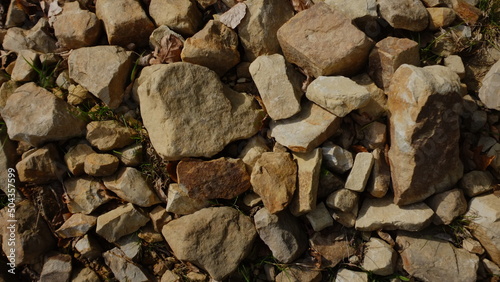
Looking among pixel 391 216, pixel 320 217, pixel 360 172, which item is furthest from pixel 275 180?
pixel 391 216

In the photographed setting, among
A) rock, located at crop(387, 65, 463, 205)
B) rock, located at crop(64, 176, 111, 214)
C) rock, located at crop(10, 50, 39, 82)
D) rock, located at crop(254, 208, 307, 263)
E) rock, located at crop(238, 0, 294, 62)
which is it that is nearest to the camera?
rock, located at crop(387, 65, 463, 205)

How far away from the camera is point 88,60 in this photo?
2.79 m

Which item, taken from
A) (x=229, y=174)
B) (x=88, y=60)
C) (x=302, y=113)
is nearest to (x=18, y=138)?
(x=88, y=60)

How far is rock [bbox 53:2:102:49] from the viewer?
2.87m

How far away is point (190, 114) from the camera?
259 centimetres

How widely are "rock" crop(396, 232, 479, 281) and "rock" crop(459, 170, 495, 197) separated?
378 mm

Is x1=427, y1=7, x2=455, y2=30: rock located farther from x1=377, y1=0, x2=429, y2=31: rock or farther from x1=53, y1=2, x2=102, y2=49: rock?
x1=53, y1=2, x2=102, y2=49: rock

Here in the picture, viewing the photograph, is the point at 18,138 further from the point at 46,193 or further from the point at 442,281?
the point at 442,281

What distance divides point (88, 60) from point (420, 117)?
88.4 inches

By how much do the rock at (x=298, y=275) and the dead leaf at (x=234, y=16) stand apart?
1.72 meters

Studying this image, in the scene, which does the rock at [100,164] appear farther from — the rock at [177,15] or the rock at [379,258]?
the rock at [379,258]

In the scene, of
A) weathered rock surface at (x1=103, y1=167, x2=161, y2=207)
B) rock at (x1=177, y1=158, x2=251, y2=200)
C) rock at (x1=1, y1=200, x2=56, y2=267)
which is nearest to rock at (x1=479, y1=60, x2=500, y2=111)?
rock at (x1=177, y1=158, x2=251, y2=200)

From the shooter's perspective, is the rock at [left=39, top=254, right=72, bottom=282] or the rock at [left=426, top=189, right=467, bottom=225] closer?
the rock at [left=426, top=189, right=467, bottom=225]

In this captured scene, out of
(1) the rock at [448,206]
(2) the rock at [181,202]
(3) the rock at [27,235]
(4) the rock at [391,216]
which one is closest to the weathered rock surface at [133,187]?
(2) the rock at [181,202]
